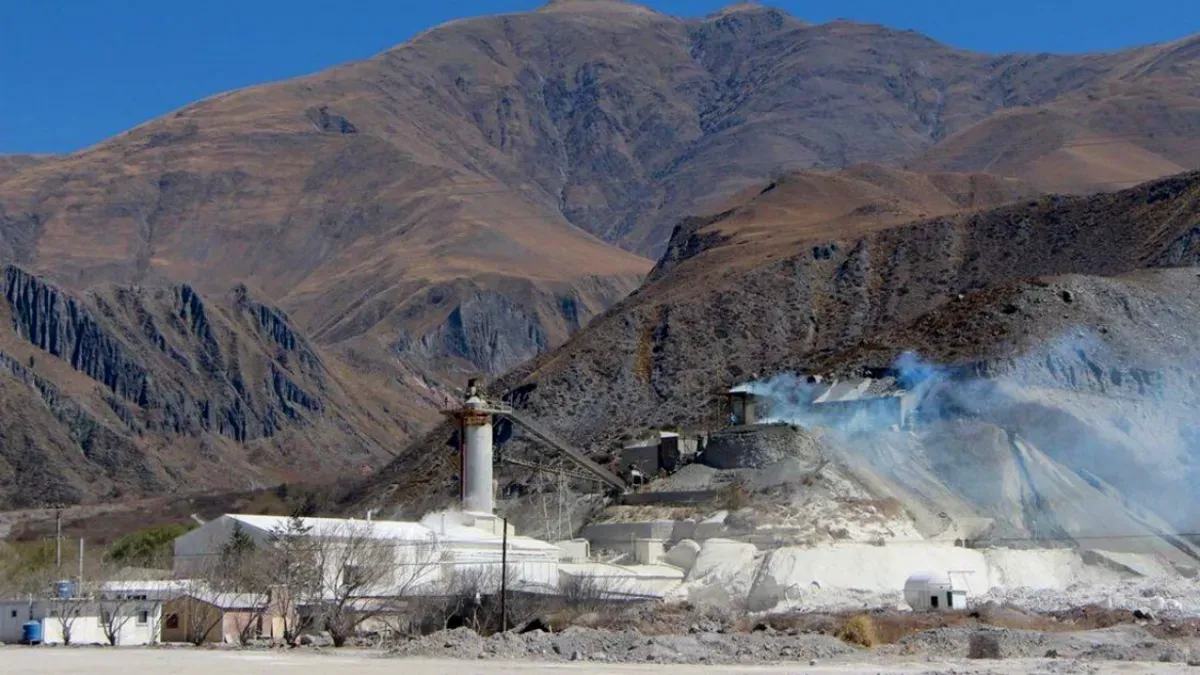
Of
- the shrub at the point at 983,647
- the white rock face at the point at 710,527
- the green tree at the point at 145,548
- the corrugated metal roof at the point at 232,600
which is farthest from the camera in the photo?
the green tree at the point at 145,548

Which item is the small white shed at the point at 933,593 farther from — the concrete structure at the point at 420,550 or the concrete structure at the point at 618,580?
the concrete structure at the point at 420,550

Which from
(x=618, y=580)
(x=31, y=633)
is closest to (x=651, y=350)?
(x=618, y=580)

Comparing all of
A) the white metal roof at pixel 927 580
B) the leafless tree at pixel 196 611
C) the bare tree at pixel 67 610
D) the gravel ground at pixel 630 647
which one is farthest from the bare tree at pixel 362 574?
the white metal roof at pixel 927 580

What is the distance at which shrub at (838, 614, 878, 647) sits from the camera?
61.0 metres

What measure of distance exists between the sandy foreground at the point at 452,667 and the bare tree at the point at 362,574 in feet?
31.9

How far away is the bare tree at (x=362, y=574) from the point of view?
69750 millimetres

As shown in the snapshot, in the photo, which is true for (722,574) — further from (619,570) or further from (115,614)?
(115,614)

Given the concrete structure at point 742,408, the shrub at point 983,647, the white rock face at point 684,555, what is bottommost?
the shrub at point 983,647

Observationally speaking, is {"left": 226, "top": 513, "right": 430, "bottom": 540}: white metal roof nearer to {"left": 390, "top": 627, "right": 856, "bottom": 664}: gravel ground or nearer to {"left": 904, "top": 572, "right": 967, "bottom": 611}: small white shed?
{"left": 390, "top": 627, "right": 856, "bottom": 664}: gravel ground

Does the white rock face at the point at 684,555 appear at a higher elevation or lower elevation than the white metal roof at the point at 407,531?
lower

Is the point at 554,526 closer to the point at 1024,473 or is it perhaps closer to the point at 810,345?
the point at 1024,473

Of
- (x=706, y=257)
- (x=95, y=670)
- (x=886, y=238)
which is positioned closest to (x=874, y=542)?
(x=95, y=670)

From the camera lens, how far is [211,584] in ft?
242

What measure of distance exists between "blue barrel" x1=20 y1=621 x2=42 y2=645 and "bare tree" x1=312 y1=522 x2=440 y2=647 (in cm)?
1019
